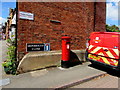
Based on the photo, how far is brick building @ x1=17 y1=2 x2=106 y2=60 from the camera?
4848mm

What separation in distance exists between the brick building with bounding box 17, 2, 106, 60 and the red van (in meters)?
1.48

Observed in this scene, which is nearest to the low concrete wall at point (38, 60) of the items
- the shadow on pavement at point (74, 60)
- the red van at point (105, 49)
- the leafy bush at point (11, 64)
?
the leafy bush at point (11, 64)

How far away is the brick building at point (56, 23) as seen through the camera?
15.9 ft

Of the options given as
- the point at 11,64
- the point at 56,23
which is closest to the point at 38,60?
the point at 11,64

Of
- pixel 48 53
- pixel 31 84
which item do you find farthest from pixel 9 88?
pixel 48 53

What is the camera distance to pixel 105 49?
4.89 m

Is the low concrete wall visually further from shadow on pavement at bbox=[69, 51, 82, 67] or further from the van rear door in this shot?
the van rear door

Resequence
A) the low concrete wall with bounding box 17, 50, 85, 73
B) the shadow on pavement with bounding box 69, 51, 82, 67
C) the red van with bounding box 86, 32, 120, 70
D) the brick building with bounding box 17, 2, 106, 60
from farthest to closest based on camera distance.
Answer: the shadow on pavement with bounding box 69, 51, 82, 67
the brick building with bounding box 17, 2, 106, 60
the low concrete wall with bounding box 17, 50, 85, 73
the red van with bounding box 86, 32, 120, 70

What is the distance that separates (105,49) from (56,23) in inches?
124

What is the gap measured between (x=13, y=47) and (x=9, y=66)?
0.93 m

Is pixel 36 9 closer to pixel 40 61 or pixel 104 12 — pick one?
pixel 40 61

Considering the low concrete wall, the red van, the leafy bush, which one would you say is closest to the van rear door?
the red van

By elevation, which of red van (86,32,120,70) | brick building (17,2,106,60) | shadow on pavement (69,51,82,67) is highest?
brick building (17,2,106,60)

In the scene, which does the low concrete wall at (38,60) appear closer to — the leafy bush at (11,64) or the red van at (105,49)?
the leafy bush at (11,64)
